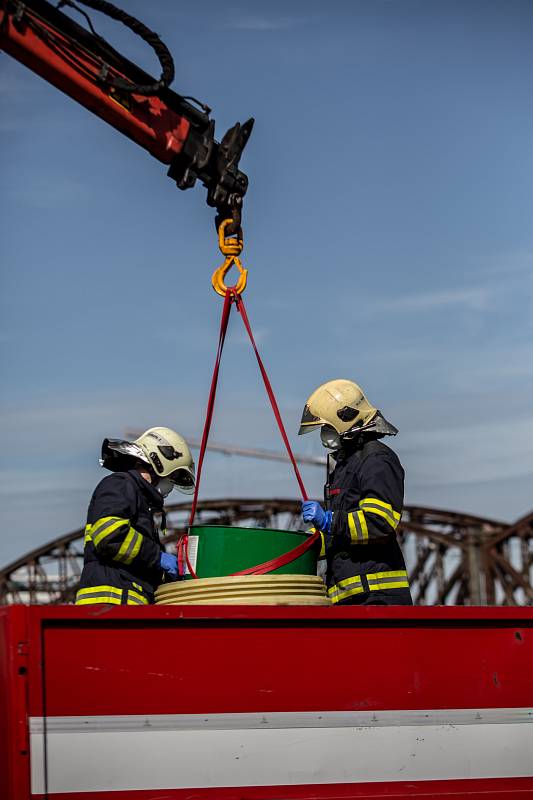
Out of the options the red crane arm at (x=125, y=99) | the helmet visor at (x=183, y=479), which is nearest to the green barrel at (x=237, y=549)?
the helmet visor at (x=183, y=479)

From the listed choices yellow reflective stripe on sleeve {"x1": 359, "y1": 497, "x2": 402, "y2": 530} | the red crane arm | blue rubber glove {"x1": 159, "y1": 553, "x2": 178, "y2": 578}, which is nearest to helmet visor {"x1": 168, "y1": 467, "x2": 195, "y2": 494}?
blue rubber glove {"x1": 159, "y1": 553, "x2": 178, "y2": 578}

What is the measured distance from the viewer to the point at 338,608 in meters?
5.40

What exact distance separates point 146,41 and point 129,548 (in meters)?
2.87

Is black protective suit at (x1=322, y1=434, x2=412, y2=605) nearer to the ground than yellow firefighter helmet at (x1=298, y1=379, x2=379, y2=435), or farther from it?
nearer to the ground

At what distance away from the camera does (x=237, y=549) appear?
6355 millimetres

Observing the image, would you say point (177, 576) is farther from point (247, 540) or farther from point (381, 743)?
point (381, 743)

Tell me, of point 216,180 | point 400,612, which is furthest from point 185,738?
point 216,180

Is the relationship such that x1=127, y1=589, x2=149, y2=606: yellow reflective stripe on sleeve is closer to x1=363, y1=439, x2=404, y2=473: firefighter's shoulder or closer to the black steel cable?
x1=363, y1=439, x2=404, y2=473: firefighter's shoulder

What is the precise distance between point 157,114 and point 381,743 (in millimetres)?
4039

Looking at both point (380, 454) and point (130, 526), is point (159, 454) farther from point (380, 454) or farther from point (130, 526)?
point (380, 454)

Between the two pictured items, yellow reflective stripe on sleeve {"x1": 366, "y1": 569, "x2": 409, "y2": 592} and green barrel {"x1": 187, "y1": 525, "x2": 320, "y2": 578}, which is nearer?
green barrel {"x1": 187, "y1": 525, "x2": 320, "y2": 578}

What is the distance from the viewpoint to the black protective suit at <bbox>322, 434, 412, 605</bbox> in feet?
21.3

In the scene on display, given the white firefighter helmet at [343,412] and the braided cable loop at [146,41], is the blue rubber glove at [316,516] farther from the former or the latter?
the braided cable loop at [146,41]

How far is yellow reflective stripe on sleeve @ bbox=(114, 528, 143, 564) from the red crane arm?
2.20 m
